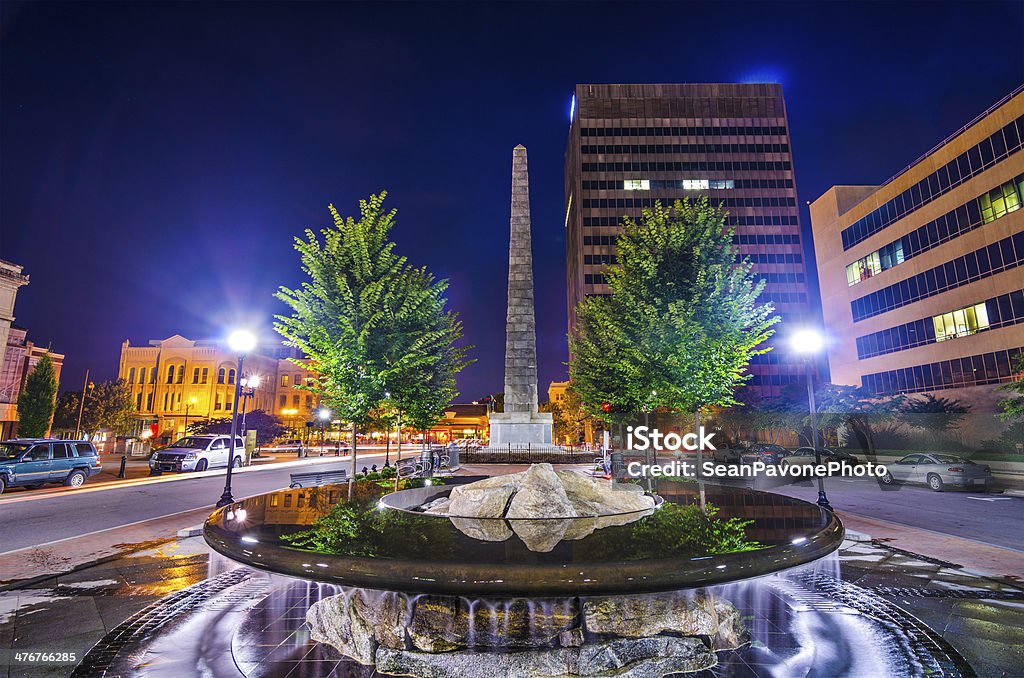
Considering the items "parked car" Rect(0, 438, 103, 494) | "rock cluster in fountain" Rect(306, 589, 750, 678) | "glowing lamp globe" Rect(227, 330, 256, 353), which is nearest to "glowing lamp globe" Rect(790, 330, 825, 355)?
"rock cluster in fountain" Rect(306, 589, 750, 678)

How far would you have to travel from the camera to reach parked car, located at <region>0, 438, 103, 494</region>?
17125 mm

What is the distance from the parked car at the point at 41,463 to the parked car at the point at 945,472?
33860 millimetres

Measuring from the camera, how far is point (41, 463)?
17.9m

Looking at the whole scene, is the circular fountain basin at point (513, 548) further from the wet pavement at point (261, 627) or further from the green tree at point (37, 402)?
the green tree at point (37, 402)

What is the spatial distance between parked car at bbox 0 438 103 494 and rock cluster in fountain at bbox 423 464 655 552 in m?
19.8

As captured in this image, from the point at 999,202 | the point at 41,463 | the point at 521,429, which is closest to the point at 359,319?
the point at 41,463

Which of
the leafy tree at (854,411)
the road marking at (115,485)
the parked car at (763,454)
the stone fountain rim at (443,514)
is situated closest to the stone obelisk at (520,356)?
the parked car at (763,454)

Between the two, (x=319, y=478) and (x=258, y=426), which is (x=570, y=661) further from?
(x=258, y=426)

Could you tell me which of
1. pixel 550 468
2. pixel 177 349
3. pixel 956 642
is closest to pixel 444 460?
pixel 550 468

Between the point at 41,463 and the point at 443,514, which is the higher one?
the point at 443,514

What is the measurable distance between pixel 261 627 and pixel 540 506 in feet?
11.0

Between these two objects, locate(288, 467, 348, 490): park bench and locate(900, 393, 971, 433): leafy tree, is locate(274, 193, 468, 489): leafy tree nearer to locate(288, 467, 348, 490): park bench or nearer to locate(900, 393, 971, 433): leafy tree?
locate(288, 467, 348, 490): park bench

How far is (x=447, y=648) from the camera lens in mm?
4207

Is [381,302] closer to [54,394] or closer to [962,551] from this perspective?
[962,551]
